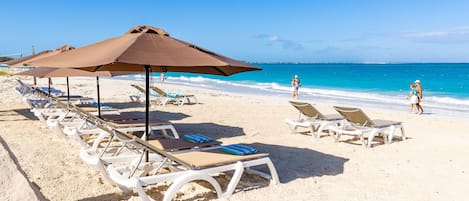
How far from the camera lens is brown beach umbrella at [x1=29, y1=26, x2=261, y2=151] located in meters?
3.42

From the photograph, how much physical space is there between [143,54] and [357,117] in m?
4.63

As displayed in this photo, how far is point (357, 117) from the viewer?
7.05m

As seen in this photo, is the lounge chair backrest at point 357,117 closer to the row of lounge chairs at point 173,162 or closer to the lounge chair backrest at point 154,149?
the row of lounge chairs at point 173,162

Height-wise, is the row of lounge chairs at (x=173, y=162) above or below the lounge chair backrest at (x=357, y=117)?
below

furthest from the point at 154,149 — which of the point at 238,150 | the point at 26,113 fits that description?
the point at 26,113

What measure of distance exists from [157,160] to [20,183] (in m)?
1.65

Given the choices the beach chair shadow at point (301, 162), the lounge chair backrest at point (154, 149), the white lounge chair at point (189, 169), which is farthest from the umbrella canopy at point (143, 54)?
the beach chair shadow at point (301, 162)

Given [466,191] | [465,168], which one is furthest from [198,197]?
[465,168]

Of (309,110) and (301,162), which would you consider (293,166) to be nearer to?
(301,162)

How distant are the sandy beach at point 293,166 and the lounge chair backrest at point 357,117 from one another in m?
0.41

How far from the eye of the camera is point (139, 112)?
11.0m

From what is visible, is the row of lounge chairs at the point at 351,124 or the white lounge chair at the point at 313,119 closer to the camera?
the row of lounge chairs at the point at 351,124

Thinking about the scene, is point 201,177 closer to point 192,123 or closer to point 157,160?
point 157,160

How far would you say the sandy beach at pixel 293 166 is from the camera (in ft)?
13.5
